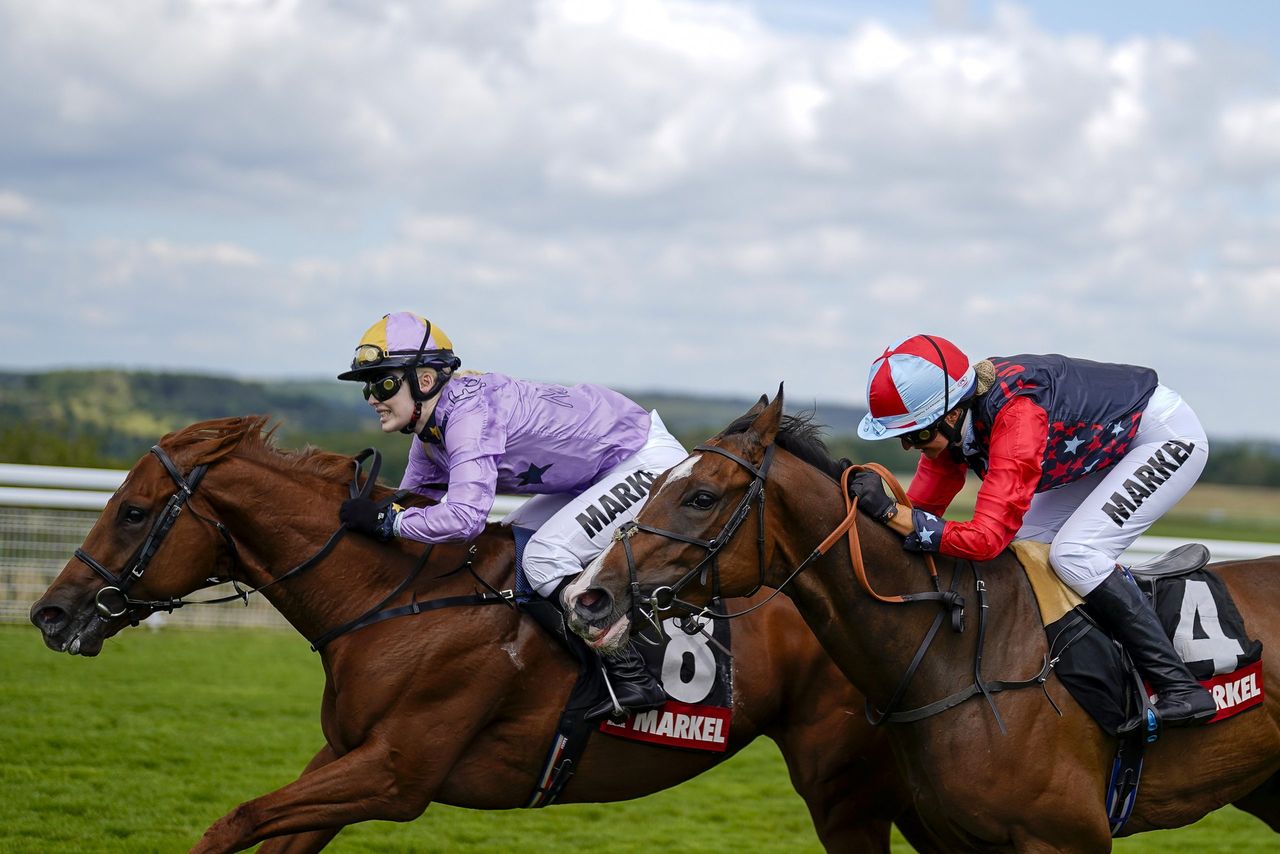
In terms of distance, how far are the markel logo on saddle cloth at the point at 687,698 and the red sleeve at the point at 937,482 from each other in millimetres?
857

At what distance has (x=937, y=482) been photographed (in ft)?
13.7

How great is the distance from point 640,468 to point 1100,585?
60.7 inches

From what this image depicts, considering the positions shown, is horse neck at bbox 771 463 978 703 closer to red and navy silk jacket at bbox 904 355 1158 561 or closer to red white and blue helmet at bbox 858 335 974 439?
red and navy silk jacket at bbox 904 355 1158 561

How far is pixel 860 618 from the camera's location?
3537 millimetres

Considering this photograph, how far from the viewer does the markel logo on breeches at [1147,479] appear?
383cm

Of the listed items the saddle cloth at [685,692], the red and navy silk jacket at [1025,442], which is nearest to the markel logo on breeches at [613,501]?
the saddle cloth at [685,692]

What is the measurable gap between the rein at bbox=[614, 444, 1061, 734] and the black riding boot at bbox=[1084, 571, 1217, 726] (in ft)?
0.84

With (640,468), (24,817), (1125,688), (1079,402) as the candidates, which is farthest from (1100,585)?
(24,817)

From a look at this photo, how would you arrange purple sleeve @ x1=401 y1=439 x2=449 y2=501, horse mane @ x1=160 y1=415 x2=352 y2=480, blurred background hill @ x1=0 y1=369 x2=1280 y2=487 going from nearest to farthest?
horse mane @ x1=160 y1=415 x2=352 y2=480, purple sleeve @ x1=401 y1=439 x2=449 y2=501, blurred background hill @ x1=0 y1=369 x2=1280 y2=487

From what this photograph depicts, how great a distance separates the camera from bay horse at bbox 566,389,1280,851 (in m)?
3.29

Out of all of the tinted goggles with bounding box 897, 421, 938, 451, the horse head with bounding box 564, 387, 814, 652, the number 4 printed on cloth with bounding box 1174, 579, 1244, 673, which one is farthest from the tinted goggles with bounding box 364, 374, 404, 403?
the number 4 printed on cloth with bounding box 1174, 579, 1244, 673

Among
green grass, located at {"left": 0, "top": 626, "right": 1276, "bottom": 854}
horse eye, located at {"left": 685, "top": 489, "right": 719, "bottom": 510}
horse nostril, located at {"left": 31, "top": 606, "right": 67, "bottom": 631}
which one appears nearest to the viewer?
horse eye, located at {"left": 685, "top": 489, "right": 719, "bottom": 510}

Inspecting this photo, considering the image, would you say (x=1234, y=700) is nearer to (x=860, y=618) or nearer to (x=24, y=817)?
(x=860, y=618)

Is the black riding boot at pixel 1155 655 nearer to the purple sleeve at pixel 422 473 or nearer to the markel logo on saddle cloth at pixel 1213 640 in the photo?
the markel logo on saddle cloth at pixel 1213 640
